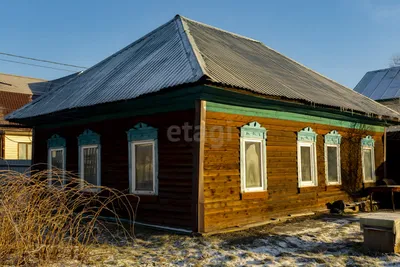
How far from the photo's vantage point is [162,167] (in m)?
9.20

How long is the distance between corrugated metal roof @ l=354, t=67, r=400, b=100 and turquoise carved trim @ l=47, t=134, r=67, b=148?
17.8m

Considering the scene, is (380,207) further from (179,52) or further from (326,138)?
(179,52)

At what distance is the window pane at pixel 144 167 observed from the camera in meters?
9.62

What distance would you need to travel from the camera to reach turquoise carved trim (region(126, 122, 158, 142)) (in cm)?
950

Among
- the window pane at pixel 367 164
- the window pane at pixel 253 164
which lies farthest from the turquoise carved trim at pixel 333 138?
the window pane at pixel 253 164

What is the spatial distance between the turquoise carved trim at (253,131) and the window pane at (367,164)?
578 cm

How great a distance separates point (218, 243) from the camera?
296 inches

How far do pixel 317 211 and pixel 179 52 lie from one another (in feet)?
18.8

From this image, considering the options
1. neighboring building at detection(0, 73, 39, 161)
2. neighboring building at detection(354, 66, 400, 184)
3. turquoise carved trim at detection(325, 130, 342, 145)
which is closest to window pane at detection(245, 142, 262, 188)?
turquoise carved trim at detection(325, 130, 342, 145)

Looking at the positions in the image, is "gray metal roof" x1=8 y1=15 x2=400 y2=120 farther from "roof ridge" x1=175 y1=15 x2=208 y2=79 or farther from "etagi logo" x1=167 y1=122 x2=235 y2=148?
"etagi logo" x1=167 y1=122 x2=235 y2=148

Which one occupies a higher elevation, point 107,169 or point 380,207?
point 107,169

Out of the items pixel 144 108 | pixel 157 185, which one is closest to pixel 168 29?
pixel 144 108

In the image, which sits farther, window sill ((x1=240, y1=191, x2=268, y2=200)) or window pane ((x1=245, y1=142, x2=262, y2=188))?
window pane ((x1=245, y1=142, x2=262, y2=188))

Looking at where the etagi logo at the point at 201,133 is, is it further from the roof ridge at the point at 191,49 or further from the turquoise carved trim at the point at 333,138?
the turquoise carved trim at the point at 333,138
